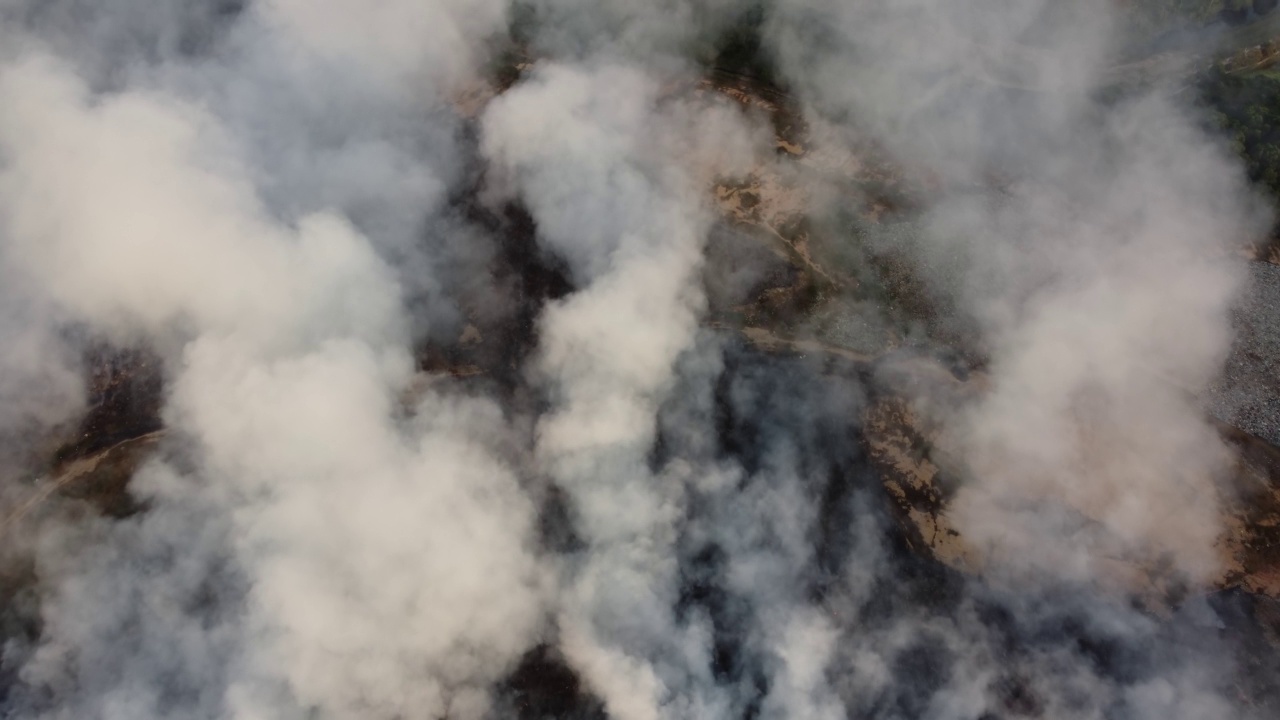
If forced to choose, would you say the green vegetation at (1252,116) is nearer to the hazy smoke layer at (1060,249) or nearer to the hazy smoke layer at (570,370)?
the hazy smoke layer at (1060,249)

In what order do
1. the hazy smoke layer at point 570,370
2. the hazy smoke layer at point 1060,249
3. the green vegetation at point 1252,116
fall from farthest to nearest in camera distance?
the green vegetation at point 1252,116, the hazy smoke layer at point 1060,249, the hazy smoke layer at point 570,370

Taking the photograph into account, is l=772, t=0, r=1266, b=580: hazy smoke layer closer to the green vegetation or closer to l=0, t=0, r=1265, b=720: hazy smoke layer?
l=0, t=0, r=1265, b=720: hazy smoke layer

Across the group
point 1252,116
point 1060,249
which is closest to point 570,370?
point 1060,249

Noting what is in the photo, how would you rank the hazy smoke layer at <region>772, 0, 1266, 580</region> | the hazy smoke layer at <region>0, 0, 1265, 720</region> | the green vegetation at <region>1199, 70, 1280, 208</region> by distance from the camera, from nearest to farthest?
1. the hazy smoke layer at <region>0, 0, 1265, 720</region>
2. the hazy smoke layer at <region>772, 0, 1266, 580</region>
3. the green vegetation at <region>1199, 70, 1280, 208</region>

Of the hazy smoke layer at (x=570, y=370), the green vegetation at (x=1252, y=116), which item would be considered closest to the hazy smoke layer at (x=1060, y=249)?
the hazy smoke layer at (x=570, y=370)

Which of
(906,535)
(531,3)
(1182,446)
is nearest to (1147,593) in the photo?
(1182,446)

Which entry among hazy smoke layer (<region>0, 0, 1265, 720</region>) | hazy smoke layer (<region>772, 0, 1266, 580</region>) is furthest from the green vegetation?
hazy smoke layer (<region>0, 0, 1265, 720</region>)

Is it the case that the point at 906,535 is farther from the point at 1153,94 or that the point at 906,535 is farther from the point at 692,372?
the point at 1153,94

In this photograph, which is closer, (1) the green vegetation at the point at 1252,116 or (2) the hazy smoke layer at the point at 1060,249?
(2) the hazy smoke layer at the point at 1060,249

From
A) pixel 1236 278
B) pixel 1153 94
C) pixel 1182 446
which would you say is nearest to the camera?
pixel 1182 446
